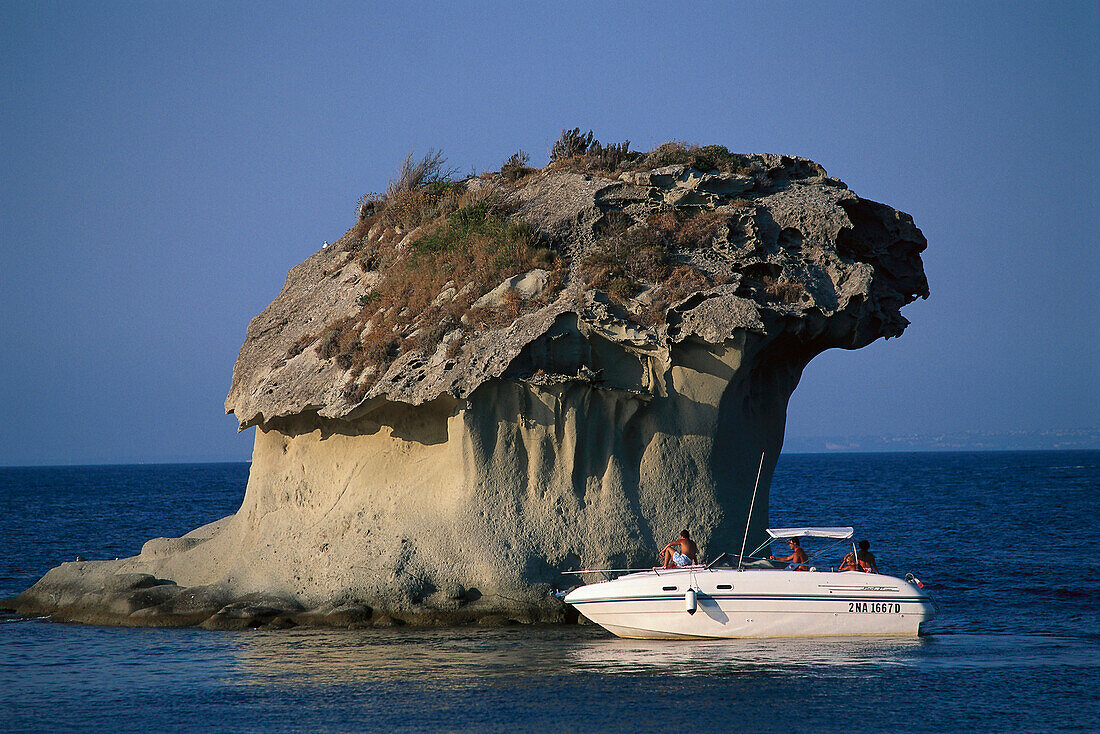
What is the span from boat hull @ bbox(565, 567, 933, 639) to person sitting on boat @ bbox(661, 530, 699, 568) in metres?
0.76

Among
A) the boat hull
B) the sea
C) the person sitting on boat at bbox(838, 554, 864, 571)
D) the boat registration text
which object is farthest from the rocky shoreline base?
the boat registration text

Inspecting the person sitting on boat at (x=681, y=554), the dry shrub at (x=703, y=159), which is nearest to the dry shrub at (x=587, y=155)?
the dry shrub at (x=703, y=159)

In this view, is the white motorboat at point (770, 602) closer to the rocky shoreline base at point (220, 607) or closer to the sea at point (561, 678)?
the sea at point (561, 678)

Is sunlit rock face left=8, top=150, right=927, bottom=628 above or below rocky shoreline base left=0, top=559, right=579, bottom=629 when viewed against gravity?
above

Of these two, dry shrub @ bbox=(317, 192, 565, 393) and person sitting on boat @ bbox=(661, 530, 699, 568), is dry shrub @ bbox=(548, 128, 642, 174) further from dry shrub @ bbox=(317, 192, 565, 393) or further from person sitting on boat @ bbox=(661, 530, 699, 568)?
person sitting on boat @ bbox=(661, 530, 699, 568)

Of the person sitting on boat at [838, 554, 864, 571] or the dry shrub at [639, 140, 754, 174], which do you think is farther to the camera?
the dry shrub at [639, 140, 754, 174]

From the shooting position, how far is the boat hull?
18859 mm

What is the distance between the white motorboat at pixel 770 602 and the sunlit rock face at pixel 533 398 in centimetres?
237

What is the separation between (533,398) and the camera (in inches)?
856

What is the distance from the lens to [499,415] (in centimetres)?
2177

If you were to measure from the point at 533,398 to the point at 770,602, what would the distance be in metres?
6.30

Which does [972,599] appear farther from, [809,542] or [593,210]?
[593,210]

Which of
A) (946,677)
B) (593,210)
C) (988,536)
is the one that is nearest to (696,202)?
(593,210)

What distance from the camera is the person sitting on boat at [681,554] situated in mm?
19938
